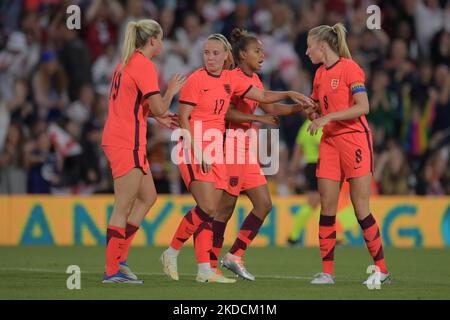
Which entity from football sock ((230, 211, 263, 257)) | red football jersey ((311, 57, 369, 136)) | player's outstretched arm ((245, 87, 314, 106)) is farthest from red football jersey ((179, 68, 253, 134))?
football sock ((230, 211, 263, 257))

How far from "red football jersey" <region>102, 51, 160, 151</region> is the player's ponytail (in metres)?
1.37

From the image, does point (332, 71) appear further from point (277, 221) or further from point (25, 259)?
point (277, 221)

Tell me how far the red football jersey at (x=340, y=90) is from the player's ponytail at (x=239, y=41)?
1019 millimetres

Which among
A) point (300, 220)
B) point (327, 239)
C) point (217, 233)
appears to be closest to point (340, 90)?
point (327, 239)

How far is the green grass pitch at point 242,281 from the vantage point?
31.3 feet

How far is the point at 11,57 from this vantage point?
1969cm

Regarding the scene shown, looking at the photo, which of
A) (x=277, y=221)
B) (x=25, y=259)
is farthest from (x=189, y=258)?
(x=277, y=221)

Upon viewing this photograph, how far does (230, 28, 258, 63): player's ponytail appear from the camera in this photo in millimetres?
11422

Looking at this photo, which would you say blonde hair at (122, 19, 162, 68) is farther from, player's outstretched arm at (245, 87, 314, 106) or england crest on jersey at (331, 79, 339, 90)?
england crest on jersey at (331, 79, 339, 90)

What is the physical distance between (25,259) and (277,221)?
4904mm

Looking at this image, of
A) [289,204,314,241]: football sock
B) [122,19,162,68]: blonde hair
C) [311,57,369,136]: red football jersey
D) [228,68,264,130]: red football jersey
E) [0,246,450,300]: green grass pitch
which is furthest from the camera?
[289,204,314,241]: football sock

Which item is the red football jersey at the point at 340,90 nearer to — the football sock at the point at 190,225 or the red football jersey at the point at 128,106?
the football sock at the point at 190,225

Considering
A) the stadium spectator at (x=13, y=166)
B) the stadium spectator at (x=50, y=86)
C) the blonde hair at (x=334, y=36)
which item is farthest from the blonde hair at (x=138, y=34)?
the stadium spectator at (x=50, y=86)

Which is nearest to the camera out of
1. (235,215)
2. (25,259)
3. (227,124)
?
(227,124)
